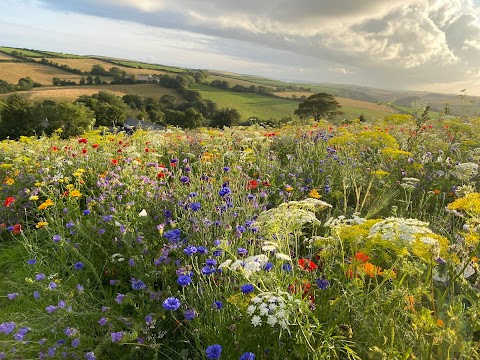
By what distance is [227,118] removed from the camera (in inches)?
2055

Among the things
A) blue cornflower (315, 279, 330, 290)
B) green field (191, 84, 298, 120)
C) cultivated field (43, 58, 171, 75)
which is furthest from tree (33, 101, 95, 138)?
blue cornflower (315, 279, 330, 290)

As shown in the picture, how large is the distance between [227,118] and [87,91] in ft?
102

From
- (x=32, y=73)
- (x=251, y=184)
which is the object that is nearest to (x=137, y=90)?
(x=32, y=73)

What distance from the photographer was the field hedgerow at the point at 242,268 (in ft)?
6.13

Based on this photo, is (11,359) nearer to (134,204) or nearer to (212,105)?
(134,204)

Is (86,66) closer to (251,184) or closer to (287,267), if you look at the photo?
(251,184)

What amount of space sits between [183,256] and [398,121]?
14.9ft

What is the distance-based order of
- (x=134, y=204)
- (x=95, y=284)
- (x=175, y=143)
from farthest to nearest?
(x=175, y=143), (x=134, y=204), (x=95, y=284)

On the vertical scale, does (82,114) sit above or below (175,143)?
below

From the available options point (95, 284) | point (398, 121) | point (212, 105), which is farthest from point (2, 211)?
point (212, 105)

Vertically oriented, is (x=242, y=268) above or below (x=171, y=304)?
above

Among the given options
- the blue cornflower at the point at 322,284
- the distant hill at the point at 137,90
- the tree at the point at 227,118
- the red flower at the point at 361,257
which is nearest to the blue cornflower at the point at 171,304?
the blue cornflower at the point at 322,284

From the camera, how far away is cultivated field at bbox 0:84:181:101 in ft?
194

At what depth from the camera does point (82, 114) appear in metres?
47.8
